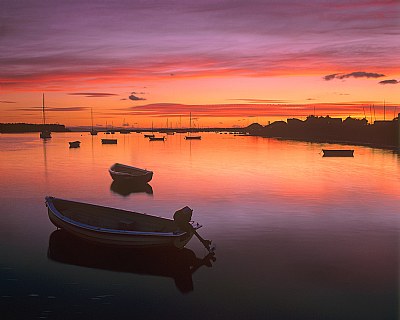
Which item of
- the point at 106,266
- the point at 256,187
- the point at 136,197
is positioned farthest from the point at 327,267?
the point at 256,187

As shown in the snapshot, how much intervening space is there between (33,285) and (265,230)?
17865mm

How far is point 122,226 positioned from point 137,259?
239cm

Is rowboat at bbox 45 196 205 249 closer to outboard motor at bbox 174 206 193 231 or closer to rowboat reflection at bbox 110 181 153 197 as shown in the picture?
outboard motor at bbox 174 206 193 231

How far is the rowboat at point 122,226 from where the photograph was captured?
23406mm

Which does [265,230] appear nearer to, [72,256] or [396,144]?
[72,256]

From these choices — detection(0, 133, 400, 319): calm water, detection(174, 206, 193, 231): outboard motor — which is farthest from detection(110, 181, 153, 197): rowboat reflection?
detection(174, 206, 193, 231): outboard motor

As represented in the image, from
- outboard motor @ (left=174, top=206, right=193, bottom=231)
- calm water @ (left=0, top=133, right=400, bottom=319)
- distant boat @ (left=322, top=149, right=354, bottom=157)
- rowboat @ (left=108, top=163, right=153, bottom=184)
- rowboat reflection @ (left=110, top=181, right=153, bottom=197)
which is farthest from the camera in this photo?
distant boat @ (left=322, top=149, right=354, bottom=157)

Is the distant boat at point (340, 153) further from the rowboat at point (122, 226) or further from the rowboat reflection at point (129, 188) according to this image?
the rowboat at point (122, 226)

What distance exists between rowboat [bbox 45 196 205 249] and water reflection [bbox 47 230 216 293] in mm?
865

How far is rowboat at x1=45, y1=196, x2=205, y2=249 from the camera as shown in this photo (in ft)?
76.8

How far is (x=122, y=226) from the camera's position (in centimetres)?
Answer: 2534

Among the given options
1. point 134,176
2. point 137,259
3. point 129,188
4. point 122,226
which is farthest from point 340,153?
point 137,259

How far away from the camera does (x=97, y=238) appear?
25031 mm

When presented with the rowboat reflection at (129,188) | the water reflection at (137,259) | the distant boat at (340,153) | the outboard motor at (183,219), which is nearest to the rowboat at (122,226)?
the outboard motor at (183,219)
